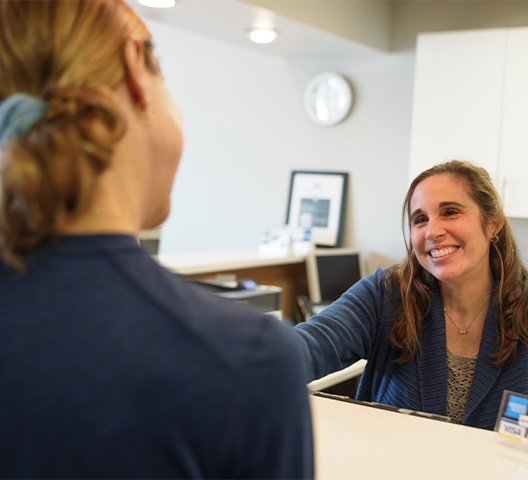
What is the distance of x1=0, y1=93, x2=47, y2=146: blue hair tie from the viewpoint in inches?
20.9

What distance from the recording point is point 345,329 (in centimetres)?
172

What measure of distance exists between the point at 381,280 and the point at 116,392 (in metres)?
1.41

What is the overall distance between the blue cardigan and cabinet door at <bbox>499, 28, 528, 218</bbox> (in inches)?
71.7

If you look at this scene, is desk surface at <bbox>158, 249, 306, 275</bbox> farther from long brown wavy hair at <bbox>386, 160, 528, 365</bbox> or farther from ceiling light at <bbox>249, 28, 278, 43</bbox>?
long brown wavy hair at <bbox>386, 160, 528, 365</bbox>

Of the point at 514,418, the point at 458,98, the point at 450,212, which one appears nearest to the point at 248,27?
the point at 458,98

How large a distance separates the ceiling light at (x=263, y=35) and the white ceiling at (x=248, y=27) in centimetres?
4

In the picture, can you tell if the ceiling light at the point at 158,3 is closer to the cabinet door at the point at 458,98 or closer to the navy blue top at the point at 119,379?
the cabinet door at the point at 458,98

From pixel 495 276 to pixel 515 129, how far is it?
1848 mm

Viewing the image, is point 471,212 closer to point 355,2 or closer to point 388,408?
point 388,408

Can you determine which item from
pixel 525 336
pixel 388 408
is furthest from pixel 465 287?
pixel 388 408

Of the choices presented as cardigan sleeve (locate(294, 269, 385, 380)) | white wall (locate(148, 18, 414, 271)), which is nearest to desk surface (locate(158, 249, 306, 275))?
white wall (locate(148, 18, 414, 271))

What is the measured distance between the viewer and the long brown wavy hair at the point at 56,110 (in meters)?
0.52

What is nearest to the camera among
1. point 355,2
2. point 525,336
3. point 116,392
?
point 116,392

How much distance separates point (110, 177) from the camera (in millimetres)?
558
